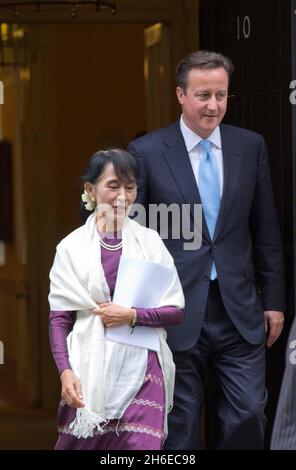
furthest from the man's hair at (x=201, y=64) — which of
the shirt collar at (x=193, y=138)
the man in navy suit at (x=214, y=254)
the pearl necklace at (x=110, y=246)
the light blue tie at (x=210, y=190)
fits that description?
the pearl necklace at (x=110, y=246)

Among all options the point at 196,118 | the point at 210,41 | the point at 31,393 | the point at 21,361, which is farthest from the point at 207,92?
the point at 21,361

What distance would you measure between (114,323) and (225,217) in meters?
0.76

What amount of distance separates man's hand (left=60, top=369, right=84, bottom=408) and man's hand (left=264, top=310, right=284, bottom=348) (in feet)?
3.47

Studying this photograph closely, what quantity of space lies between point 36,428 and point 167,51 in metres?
2.64

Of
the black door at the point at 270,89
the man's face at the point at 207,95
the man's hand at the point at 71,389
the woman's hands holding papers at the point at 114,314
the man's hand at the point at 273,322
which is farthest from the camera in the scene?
the black door at the point at 270,89

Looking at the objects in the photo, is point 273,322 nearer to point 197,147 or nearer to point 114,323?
point 197,147

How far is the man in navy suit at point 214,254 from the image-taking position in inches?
200

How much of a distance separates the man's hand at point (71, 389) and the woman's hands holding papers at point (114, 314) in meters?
0.22

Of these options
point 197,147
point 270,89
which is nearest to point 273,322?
point 197,147

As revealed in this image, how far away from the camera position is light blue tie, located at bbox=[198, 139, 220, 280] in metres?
5.11

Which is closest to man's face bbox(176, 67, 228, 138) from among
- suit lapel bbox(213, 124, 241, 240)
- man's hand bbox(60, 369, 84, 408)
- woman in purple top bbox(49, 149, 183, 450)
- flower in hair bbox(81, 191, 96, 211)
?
suit lapel bbox(213, 124, 241, 240)

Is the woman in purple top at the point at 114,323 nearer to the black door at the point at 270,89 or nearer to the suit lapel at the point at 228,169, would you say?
the suit lapel at the point at 228,169

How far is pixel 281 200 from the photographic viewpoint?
5.75 metres

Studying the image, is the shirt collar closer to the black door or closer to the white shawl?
the black door
